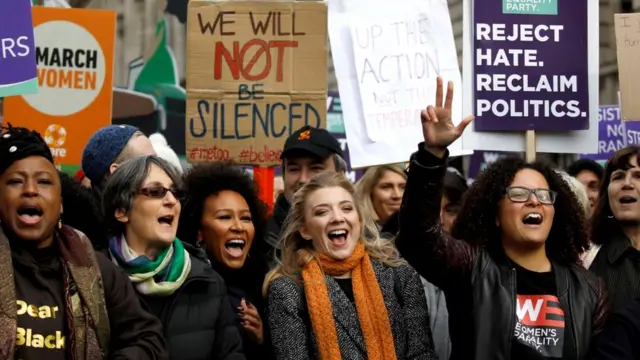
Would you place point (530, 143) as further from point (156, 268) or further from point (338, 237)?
point (156, 268)

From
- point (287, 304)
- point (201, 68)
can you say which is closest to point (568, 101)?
point (201, 68)

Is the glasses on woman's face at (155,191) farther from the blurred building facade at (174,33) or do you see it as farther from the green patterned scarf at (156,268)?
the blurred building facade at (174,33)

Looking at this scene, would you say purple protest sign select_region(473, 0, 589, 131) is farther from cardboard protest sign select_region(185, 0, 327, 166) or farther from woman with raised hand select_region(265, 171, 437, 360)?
woman with raised hand select_region(265, 171, 437, 360)

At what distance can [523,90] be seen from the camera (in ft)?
21.6

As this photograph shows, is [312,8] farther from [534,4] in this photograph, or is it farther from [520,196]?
[520,196]

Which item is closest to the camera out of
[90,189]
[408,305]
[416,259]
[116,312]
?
[116,312]

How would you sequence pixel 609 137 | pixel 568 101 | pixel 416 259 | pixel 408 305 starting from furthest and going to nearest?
pixel 609 137 < pixel 568 101 < pixel 408 305 < pixel 416 259

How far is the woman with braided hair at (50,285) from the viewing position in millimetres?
4043

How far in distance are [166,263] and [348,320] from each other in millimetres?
Result: 743

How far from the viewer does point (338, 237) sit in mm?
5051

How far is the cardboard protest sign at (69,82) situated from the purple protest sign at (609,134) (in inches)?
157

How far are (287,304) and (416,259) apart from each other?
0.56 metres

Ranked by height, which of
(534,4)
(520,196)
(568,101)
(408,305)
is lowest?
(408,305)

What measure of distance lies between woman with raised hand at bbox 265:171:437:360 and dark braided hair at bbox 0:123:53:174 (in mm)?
1128
